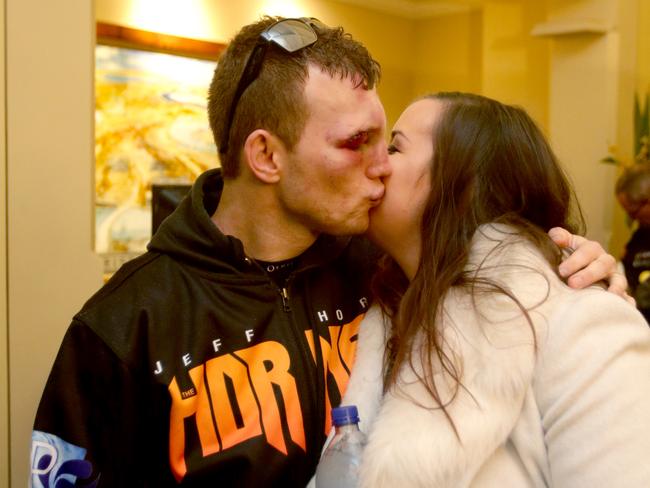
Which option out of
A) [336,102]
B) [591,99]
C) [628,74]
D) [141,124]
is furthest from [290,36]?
[628,74]

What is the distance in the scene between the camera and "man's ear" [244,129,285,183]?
1663 millimetres

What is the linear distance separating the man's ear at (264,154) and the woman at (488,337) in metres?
0.23

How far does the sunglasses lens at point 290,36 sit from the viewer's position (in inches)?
64.5

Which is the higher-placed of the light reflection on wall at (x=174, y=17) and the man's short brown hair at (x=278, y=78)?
the light reflection on wall at (x=174, y=17)

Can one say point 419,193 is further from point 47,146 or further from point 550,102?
point 550,102

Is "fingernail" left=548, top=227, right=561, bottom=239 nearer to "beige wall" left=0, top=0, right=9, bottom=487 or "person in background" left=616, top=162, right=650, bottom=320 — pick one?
"beige wall" left=0, top=0, right=9, bottom=487

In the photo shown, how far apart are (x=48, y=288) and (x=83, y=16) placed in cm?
77

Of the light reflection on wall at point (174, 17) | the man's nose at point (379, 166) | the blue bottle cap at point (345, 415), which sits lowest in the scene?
the blue bottle cap at point (345, 415)

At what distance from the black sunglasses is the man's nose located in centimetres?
26

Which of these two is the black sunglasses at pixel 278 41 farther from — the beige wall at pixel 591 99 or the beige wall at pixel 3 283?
the beige wall at pixel 591 99

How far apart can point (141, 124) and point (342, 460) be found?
13.3 ft

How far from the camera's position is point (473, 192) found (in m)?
1.56

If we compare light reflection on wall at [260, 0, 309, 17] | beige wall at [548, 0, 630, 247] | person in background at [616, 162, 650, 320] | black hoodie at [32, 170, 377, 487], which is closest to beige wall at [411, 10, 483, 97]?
beige wall at [548, 0, 630, 247]

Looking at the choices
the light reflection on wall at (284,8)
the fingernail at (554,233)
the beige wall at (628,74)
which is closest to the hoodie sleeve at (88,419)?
the fingernail at (554,233)
